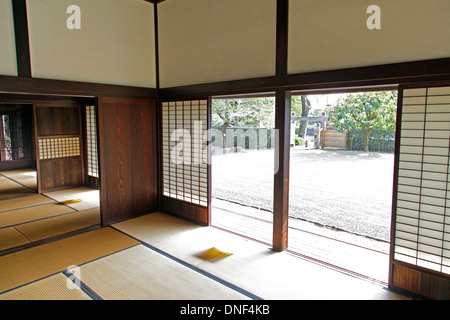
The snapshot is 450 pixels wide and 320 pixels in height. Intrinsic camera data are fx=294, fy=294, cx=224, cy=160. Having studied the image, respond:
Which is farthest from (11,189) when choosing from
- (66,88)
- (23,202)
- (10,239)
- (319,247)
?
(319,247)

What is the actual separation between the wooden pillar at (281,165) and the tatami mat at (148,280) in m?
1.02

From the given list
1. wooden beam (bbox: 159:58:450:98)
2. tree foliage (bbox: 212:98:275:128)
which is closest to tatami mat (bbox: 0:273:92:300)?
wooden beam (bbox: 159:58:450:98)

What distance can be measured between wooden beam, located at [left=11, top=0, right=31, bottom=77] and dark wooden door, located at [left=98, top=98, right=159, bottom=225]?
0.94 meters

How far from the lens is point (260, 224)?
4.46 metres

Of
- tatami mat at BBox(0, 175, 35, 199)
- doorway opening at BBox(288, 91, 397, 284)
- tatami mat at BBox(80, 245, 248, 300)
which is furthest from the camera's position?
tatami mat at BBox(0, 175, 35, 199)

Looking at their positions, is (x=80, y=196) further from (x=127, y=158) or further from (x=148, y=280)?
(x=148, y=280)

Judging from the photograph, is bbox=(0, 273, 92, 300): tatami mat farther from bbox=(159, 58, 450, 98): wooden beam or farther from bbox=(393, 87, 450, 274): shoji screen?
bbox=(393, 87, 450, 274): shoji screen

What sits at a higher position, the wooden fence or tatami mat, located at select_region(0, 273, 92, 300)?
the wooden fence

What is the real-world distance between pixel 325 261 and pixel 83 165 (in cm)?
575

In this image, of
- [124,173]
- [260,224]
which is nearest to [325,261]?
[260,224]

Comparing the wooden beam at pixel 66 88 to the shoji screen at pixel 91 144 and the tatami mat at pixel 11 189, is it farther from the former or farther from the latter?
the tatami mat at pixel 11 189

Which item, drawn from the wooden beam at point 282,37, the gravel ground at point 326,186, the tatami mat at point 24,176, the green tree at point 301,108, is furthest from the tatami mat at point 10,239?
the green tree at point 301,108

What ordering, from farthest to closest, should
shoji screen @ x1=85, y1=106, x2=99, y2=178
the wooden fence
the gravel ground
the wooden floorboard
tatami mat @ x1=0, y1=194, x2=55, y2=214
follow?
1. the wooden fence
2. shoji screen @ x1=85, y1=106, x2=99, y2=178
3. tatami mat @ x1=0, y1=194, x2=55, y2=214
4. the gravel ground
5. the wooden floorboard

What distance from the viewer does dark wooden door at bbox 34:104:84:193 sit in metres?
6.16
